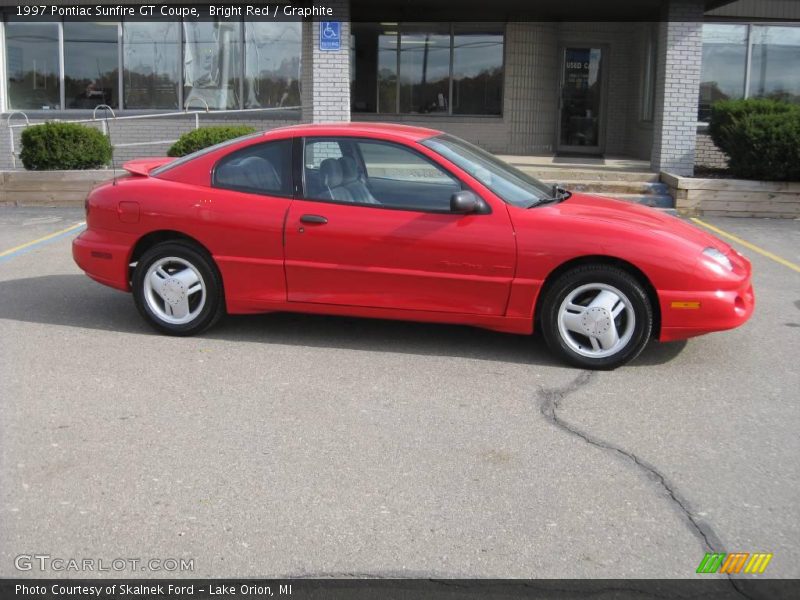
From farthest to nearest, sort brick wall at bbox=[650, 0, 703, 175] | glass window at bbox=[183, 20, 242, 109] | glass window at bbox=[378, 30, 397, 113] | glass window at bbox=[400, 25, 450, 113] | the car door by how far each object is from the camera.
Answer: glass window at bbox=[183, 20, 242, 109]
glass window at bbox=[378, 30, 397, 113]
glass window at bbox=[400, 25, 450, 113]
brick wall at bbox=[650, 0, 703, 175]
the car door

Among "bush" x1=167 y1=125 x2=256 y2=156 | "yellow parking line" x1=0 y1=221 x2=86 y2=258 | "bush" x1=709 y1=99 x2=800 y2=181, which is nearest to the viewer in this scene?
"yellow parking line" x1=0 y1=221 x2=86 y2=258

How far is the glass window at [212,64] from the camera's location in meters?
18.7

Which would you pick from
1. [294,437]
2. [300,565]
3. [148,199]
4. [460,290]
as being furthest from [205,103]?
[300,565]

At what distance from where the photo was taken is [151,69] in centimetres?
1884

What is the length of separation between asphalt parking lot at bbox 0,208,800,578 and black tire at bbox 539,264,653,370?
0.44 feet

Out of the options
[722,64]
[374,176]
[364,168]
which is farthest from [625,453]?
[722,64]

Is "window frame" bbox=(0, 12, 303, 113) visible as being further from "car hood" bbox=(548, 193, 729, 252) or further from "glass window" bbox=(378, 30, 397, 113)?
"car hood" bbox=(548, 193, 729, 252)

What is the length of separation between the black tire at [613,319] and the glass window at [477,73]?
1263 centimetres

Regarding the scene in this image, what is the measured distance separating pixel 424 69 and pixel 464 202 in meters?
12.9

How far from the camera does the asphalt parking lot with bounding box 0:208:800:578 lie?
3.75m

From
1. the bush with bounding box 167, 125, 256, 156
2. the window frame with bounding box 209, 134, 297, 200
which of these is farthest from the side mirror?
the bush with bounding box 167, 125, 256, 156

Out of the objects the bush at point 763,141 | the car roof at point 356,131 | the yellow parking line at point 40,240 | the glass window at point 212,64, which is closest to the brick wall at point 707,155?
the bush at point 763,141

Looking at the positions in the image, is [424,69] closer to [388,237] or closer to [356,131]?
[356,131]

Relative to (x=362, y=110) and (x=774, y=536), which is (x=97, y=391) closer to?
(x=774, y=536)
